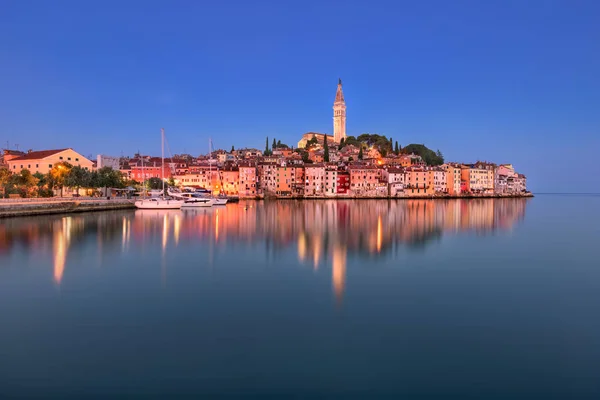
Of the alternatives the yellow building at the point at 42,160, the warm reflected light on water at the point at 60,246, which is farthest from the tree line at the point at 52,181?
the warm reflected light on water at the point at 60,246

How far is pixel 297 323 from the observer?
6375mm

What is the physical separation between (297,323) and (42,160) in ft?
129

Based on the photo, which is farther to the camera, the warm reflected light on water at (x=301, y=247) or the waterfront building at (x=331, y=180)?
the waterfront building at (x=331, y=180)

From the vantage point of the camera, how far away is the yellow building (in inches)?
1511

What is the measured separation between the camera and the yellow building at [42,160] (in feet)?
126

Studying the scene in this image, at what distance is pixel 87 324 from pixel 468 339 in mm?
5240

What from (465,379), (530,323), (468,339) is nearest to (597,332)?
(530,323)

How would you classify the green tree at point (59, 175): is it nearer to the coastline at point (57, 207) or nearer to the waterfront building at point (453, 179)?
the coastline at point (57, 207)

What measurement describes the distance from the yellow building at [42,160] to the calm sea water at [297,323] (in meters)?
29.4

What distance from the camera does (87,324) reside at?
6309mm

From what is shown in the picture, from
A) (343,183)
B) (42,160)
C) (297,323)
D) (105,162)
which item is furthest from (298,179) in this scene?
(297,323)

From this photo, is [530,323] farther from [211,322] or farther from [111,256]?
[111,256]

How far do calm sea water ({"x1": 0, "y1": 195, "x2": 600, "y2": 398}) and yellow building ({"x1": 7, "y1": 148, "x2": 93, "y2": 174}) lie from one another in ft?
96.6

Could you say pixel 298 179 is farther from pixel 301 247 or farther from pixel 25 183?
pixel 301 247
